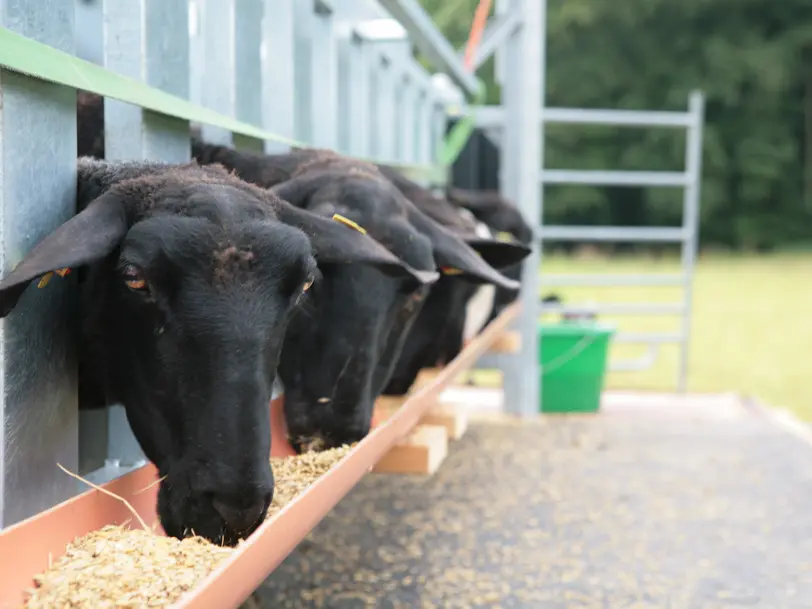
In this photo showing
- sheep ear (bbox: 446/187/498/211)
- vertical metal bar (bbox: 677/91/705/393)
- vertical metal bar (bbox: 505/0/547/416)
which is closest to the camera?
sheep ear (bbox: 446/187/498/211)

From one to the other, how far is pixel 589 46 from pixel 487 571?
30.5 metres

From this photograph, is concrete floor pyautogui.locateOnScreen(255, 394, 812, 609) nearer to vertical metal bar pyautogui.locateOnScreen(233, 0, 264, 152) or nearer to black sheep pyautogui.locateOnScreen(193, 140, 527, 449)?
black sheep pyautogui.locateOnScreen(193, 140, 527, 449)

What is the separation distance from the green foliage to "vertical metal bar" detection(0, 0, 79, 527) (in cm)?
2878

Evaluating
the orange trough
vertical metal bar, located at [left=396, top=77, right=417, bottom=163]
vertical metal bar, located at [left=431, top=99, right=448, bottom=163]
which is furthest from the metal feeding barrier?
vertical metal bar, located at [left=431, top=99, right=448, bottom=163]

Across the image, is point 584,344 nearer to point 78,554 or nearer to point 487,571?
point 487,571

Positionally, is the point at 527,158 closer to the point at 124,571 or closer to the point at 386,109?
the point at 386,109

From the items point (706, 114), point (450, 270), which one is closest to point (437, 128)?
point (450, 270)

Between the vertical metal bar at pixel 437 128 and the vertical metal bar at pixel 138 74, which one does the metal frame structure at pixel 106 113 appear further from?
the vertical metal bar at pixel 437 128

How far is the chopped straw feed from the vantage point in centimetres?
146

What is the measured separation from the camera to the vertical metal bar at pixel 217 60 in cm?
324

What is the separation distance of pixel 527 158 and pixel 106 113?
4.99 m

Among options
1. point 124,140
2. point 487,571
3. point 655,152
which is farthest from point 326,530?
point 655,152

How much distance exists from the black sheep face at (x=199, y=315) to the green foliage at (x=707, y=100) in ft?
94.7

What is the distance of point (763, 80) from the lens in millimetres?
30734
